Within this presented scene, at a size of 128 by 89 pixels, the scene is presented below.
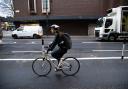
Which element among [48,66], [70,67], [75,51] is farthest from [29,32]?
[70,67]

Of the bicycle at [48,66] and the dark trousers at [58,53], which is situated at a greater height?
the dark trousers at [58,53]

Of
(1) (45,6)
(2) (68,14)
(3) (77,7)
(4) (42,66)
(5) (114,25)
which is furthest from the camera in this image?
(1) (45,6)

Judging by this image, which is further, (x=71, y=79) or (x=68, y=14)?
(x=68, y=14)

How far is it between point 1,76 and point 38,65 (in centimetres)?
141

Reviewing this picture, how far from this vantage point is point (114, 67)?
11203 millimetres

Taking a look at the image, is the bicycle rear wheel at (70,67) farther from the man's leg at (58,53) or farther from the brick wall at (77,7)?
the brick wall at (77,7)

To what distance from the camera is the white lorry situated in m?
26.3

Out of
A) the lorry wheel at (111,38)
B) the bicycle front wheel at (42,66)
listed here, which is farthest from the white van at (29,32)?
the bicycle front wheel at (42,66)

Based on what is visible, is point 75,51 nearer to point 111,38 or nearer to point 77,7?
point 111,38

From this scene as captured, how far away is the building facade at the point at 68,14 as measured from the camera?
148 ft

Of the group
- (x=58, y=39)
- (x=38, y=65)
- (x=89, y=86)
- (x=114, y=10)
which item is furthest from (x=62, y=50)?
(x=114, y=10)

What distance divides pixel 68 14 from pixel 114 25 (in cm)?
1901

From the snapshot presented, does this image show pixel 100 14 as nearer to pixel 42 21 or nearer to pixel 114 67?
pixel 42 21

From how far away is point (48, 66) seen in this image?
9.72 m
